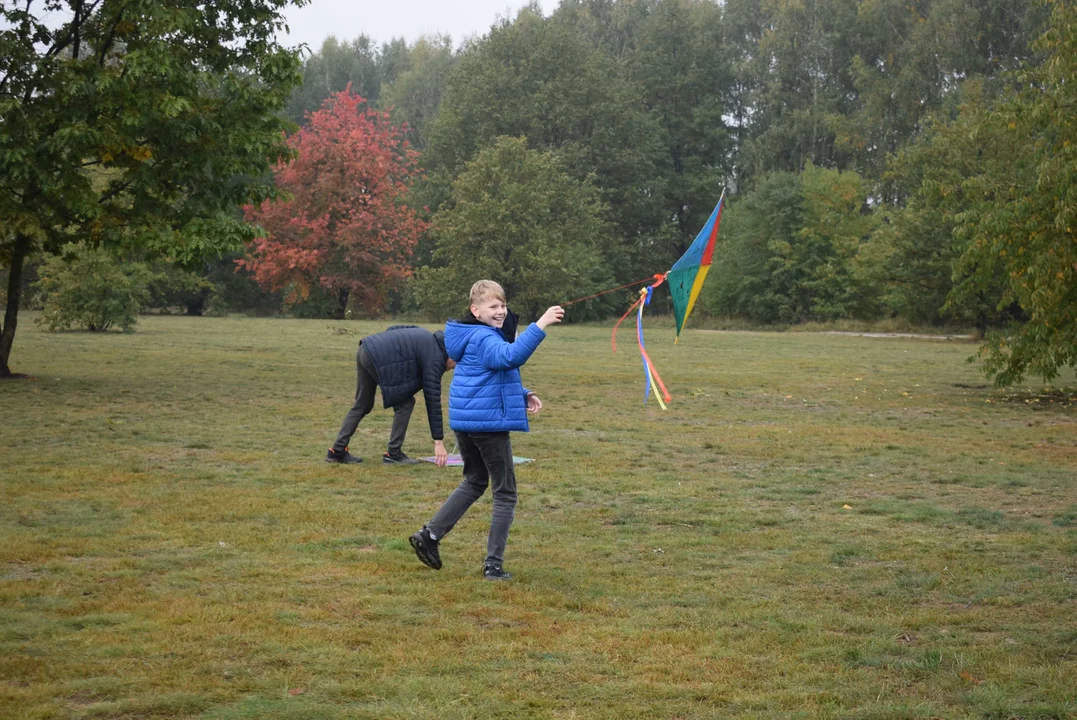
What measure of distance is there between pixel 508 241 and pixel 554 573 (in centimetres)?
4479

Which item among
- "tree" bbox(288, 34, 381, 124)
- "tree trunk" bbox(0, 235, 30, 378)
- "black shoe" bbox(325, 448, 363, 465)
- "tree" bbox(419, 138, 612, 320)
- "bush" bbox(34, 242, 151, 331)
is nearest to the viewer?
"black shoe" bbox(325, 448, 363, 465)

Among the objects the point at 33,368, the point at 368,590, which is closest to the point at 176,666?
Result: the point at 368,590

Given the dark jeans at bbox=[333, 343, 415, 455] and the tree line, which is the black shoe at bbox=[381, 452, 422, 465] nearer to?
the dark jeans at bbox=[333, 343, 415, 455]

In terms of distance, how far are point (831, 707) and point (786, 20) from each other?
6055 centimetres

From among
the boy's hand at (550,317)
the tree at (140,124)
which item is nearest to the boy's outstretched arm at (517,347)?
the boy's hand at (550,317)

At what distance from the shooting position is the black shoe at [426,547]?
22.9 ft

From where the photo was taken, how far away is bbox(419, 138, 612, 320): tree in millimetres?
50594

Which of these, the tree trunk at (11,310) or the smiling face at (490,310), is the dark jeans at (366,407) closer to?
the smiling face at (490,310)

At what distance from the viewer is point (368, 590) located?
6.56 m

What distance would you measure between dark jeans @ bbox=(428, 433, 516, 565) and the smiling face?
65 centimetres

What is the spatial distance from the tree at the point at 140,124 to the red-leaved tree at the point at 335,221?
34774mm

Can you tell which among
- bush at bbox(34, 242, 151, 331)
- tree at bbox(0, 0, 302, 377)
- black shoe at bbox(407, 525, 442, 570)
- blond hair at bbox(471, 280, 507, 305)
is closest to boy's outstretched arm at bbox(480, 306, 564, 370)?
blond hair at bbox(471, 280, 507, 305)

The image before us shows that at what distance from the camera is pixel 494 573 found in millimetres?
6938

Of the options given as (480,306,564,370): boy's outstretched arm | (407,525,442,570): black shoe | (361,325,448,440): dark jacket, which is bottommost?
(407,525,442,570): black shoe
